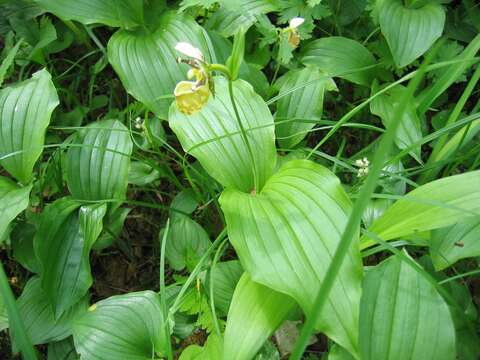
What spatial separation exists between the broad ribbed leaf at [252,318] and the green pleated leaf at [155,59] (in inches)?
34.3

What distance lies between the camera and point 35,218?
1835mm

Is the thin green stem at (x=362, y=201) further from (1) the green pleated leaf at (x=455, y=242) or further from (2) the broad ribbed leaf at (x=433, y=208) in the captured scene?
(1) the green pleated leaf at (x=455, y=242)

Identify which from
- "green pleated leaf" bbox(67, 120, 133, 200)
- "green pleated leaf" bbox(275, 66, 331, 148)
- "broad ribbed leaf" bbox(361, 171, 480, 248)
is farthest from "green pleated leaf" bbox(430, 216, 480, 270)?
"green pleated leaf" bbox(67, 120, 133, 200)

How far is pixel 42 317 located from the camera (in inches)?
66.5

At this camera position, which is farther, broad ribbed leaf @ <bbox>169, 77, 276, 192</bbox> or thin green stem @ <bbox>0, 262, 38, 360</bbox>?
broad ribbed leaf @ <bbox>169, 77, 276, 192</bbox>

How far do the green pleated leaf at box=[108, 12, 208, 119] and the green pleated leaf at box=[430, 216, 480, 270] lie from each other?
43.5 inches

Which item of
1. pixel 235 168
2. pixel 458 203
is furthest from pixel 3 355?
pixel 458 203

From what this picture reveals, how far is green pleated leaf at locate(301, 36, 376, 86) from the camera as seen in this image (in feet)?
6.68

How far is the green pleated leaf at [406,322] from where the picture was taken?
1071mm

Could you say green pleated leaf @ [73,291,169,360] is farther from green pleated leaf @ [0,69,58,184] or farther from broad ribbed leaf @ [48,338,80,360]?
green pleated leaf @ [0,69,58,184]

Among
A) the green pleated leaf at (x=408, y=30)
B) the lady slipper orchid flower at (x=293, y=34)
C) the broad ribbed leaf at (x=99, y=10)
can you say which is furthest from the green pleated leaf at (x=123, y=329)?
the green pleated leaf at (x=408, y=30)

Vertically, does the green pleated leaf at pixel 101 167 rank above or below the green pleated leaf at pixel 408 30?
below

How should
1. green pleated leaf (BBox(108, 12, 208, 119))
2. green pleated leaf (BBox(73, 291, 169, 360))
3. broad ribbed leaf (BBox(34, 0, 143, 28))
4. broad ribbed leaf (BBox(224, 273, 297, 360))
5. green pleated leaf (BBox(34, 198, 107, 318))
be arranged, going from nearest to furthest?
broad ribbed leaf (BBox(224, 273, 297, 360)) → green pleated leaf (BBox(73, 291, 169, 360)) → green pleated leaf (BBox(34, 198, 107, 318)) → green pleated leaf (BBox(108, 12, 208, 119)) → broad ribbed leaf (BBox(34, 0, 143, 28))

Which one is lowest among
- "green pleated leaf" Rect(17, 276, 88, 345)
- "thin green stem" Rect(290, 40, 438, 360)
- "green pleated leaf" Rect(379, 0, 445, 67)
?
"green pleated leaf" Rect(17, 276, 88, 345)
